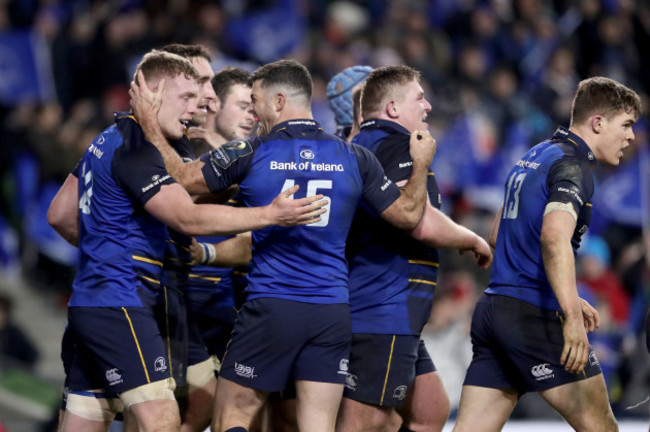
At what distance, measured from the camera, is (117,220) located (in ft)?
18.2

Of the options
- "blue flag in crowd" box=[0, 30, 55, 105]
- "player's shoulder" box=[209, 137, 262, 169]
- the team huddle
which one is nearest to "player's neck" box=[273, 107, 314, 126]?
the team huddle

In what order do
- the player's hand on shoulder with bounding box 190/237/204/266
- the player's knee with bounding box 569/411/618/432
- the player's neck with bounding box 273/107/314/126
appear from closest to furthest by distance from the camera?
the player's knee with bounding box 569/411/618/432 → the player's neck with bounding box 273/107/314/126 → the player's hand on shoulder with bounding box 190/237/204/266

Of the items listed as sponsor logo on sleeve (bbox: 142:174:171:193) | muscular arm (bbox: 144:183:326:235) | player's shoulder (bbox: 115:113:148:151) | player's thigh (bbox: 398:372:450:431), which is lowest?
player's thigh (bbox: 398:372:450:431)

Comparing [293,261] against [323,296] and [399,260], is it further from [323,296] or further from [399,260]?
[399,260]

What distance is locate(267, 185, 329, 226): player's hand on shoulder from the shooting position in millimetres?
5195

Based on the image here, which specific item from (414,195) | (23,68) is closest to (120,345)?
(414,195)

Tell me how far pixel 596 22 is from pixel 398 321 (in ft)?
40.1

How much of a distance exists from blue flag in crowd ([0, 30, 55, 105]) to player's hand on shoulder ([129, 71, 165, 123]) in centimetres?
683

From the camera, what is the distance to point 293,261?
546 cm

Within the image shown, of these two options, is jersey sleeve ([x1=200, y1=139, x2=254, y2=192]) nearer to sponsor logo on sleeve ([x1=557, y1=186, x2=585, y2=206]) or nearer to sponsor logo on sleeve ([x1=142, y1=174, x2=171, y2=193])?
sponsor logo on sleeve ([x1=142, y1=174, x2=171, y2=193])

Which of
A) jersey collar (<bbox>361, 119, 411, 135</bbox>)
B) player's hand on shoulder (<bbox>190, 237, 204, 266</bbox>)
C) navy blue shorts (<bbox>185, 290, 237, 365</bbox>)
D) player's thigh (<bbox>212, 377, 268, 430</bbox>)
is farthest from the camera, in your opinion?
navy blue shorts (<bbox>185, 290, 237, 365</bbox>)

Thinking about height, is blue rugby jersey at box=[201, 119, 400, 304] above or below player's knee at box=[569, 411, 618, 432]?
above

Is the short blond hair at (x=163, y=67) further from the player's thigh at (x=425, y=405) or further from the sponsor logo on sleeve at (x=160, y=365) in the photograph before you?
the player's thigh at (x=425, y=405)

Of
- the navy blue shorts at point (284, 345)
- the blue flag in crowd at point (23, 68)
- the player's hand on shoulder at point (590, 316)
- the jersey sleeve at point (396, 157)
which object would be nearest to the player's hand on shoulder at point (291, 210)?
the navy blue shorts at point (284, 345)
